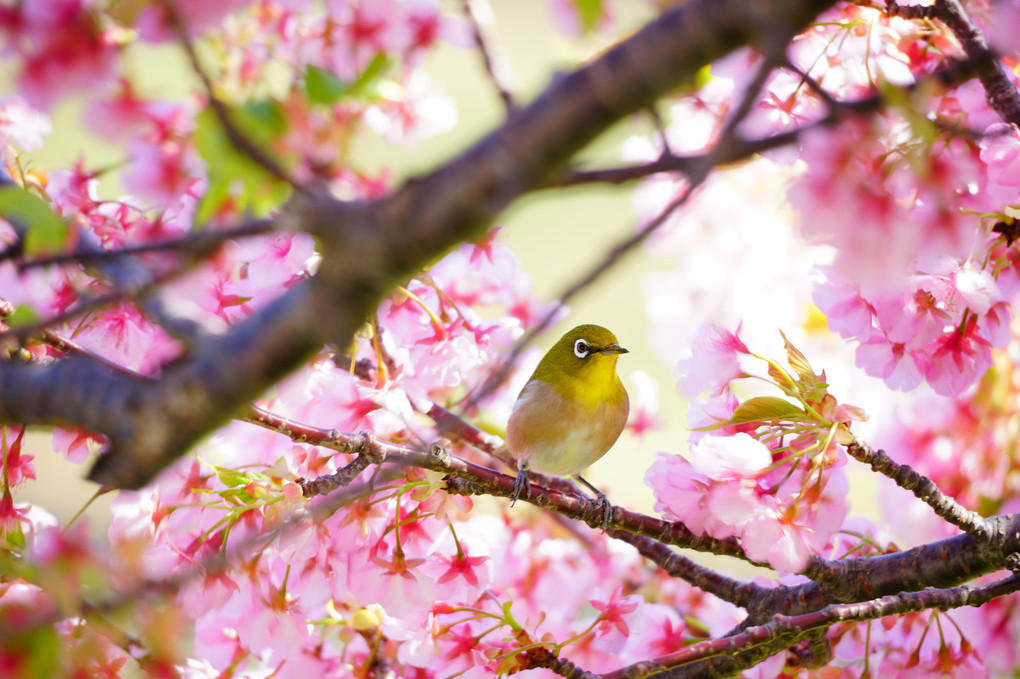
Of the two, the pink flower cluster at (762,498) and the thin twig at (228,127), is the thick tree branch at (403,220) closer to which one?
the thin twig at (228,127)

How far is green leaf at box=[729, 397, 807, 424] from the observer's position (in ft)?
3.43

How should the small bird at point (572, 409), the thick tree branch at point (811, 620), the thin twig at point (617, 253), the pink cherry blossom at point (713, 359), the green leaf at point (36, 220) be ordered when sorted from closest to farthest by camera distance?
the thin twig at point (617, 253)
the green leaf at point (36, 220)
the thick tree branch at point (811, 620)
the pink cherry blossom at point (713, 359)
the small bird at point (572, 409)

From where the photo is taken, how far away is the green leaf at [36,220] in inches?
27.3

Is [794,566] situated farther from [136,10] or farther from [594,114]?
[136,10]

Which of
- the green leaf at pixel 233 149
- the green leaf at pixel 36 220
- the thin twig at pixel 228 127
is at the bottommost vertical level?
the thin twig at pixel 228 127

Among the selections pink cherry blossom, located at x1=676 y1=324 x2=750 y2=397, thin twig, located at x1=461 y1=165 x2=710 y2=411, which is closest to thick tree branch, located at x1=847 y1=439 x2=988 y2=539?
pink cherry blossom, located at x1=676 y1=324 x2=750 y2=397

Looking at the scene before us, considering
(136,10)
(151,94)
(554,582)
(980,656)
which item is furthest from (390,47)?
(980,656)

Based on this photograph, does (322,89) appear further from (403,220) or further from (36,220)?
(36,220)

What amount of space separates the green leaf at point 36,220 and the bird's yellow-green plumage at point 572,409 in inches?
49.4

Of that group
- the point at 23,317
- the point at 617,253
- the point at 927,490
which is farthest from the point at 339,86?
the point at 927,490

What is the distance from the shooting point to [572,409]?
6.66 feet

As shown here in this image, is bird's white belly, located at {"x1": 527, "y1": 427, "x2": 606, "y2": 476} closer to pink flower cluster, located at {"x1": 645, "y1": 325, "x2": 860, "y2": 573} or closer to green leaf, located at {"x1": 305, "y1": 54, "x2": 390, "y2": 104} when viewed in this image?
pink flower cluster, located at {"x1": 645, "y1": 325, "x2": 860, "y2": 573}

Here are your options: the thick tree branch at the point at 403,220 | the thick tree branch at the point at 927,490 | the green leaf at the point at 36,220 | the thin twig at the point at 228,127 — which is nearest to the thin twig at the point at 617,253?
the thick tree branch at the point at 403,220

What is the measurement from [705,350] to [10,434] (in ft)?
3.66
